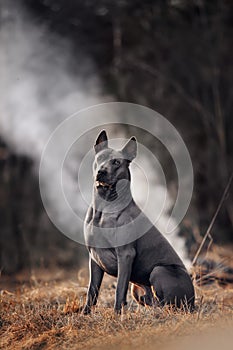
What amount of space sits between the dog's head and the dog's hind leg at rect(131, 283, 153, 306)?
3.92 feet

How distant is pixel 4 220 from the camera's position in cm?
1528

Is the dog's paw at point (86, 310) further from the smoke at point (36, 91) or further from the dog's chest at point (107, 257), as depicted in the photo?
the smoke at point (36, 91)

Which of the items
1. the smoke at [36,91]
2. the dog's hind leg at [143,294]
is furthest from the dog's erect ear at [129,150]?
the smoke at [36,91]

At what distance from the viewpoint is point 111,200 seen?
601cm

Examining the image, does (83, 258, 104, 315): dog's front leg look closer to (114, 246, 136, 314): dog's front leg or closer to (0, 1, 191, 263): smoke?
(114, 246, 136, 314): dog's front leg

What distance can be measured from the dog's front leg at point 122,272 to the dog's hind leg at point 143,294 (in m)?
0.52

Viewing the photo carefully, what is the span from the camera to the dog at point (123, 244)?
5.91 metres

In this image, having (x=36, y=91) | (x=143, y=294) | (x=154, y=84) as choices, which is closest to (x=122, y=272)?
(x=143, y=294)

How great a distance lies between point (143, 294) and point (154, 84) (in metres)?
12.9

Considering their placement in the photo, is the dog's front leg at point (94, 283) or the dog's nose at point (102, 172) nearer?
the dog's nose at point (102, 172)

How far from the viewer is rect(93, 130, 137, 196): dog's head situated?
A: 5.86 m

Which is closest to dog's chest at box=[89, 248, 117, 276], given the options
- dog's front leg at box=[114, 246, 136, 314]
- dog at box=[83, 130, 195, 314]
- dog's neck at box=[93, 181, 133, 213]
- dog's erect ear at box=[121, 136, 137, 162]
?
dog at box=[83, 130, 195, 314]

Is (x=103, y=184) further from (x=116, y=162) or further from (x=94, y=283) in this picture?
(x=94, y=283)

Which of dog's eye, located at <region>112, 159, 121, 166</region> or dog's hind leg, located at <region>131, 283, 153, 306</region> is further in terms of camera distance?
dog's hind leg, located at <region>131, 283, 153, 306</region>
